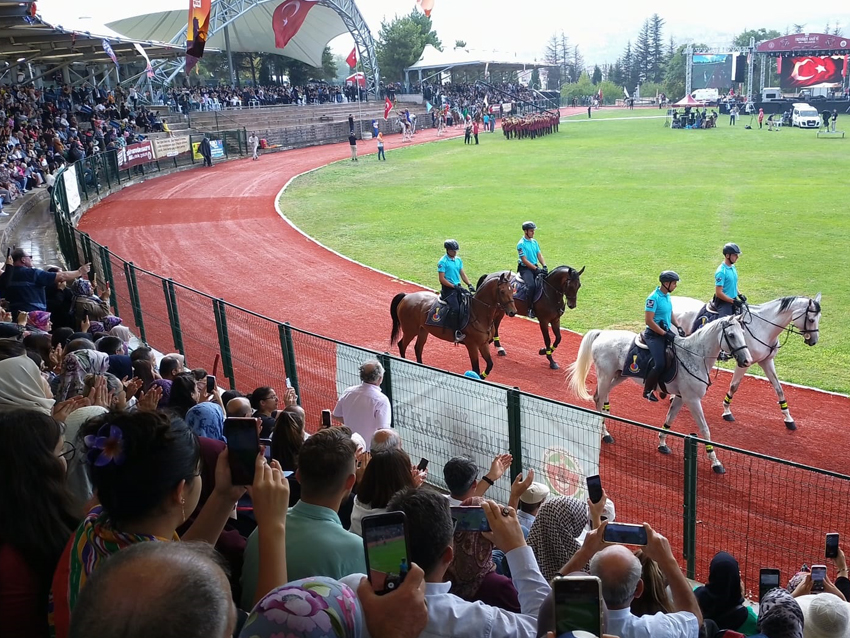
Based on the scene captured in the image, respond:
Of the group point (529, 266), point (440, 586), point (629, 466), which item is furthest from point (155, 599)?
point (529, 266)

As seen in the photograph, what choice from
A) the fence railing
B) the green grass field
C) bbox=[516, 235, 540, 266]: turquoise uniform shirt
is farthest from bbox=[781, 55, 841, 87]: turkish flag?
the fence railing

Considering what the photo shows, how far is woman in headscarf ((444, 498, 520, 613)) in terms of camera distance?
351 centimetres

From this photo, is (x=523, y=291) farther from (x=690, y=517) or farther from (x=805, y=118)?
(x=805, y=118)

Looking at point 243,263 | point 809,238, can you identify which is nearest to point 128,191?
point 243,263

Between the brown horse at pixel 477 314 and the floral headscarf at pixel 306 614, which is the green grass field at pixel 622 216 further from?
the floral headscarf at pixel 306 614

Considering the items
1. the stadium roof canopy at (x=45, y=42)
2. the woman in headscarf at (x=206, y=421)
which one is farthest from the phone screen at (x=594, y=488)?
the stadium roof canopy at (x=45, y=42)

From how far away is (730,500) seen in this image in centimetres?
774

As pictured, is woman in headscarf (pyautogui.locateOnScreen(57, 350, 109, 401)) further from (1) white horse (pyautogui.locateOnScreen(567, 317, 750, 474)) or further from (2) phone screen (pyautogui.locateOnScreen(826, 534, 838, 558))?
(1) white horse (pyautogui.locateOnScreen(567, 317, 750, 474))

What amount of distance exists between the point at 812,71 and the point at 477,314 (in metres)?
71.3

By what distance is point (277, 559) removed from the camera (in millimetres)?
2814

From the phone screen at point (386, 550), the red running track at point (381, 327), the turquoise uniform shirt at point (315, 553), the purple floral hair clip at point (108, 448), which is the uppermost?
the purple floral hair clip at point (108, 448)

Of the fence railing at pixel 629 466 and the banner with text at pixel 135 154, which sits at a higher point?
the banner with text at pixel 135 154

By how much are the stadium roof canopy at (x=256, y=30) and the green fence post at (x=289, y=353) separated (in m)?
58.3

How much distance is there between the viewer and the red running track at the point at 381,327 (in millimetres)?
7691
